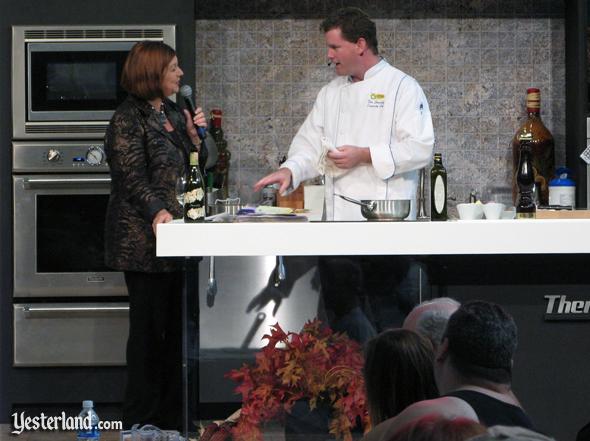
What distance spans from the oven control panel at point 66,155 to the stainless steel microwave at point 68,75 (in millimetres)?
38

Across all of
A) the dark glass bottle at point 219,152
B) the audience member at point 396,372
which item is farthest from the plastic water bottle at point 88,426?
the audience member at point 396,372

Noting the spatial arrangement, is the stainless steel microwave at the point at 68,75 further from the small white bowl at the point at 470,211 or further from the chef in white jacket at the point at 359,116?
the small white bowl at the point at 470,211

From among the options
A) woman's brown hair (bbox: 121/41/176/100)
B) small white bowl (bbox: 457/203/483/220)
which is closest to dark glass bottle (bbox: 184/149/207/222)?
small white bowl (bbox: 457/203/483/220)

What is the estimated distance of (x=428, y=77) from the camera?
5.13 metres

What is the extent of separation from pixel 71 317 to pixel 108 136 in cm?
104

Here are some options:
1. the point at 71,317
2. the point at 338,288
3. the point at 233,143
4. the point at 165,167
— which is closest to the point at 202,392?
the point at 338,288

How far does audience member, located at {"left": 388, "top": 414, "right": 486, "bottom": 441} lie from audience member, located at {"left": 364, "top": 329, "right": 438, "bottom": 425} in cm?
5

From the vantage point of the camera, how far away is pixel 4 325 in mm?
4629

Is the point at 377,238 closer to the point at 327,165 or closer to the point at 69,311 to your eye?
the point at 327,165

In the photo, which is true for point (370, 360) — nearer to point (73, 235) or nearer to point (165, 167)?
point (165, 167)

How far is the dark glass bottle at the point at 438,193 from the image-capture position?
2.91 metres

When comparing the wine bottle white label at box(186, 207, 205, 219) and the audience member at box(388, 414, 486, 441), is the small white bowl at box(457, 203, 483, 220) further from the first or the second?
the wine bottle white label at box(186, 207, 205, 219)

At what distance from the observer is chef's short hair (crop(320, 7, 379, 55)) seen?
4.05 m

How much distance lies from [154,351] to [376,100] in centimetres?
129
